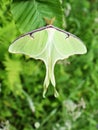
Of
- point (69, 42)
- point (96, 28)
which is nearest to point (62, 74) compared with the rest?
point (96, 28)

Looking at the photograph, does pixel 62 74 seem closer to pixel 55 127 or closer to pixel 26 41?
pixel 55 127

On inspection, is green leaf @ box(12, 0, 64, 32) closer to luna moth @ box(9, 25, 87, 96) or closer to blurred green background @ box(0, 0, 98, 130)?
luna moth @ box(9, 25, 87, 96)

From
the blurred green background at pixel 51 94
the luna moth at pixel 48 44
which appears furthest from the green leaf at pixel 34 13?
the blurred green background at pixel 51 94

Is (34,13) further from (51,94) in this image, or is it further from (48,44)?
(51,94)

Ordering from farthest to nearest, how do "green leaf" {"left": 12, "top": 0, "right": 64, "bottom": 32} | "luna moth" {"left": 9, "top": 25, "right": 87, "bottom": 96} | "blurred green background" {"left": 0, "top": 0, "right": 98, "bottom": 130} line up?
"blurred green background" {"left": 0, "top": 0, "right": 98, "bottom": 130}, "green leaf" {"left": 12, "top": 0, "right": 64, "bottom": 32}, "luna moth" {"left": 9, "top": 25, "right": 87, "bottom": 96}

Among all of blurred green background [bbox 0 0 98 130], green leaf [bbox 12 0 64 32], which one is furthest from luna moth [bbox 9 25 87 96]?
blurred green background [bbox 0 0 98 130]

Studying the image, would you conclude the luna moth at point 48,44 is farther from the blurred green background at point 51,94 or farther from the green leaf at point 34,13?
the blurred green background at point 51,94
